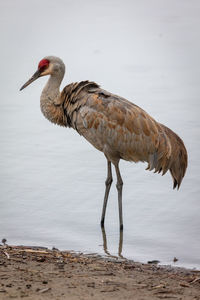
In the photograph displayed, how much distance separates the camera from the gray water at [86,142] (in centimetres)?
902

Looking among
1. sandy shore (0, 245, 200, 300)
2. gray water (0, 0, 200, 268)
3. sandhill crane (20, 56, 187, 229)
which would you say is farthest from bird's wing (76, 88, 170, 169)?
sandy shore (0, 245, 200, 300)

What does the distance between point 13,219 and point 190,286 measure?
2985mm

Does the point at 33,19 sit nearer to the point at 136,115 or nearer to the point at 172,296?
the point at 136,115

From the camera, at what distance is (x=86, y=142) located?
39.8 feet

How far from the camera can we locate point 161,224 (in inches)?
364

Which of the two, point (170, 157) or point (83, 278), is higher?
point (170, 157)

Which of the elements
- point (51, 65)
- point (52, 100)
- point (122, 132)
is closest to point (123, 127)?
point (122, 132)

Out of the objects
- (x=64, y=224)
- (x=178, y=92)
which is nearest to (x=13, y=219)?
(x=64, y=224)

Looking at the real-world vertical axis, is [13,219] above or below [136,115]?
below

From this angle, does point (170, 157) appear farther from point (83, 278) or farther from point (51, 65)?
point (83, 278)

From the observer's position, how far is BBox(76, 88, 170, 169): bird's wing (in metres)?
9.27

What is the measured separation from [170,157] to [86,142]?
303 centimetres

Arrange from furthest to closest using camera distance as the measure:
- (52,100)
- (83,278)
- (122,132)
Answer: (52,100) < (122,132) < (83,278)

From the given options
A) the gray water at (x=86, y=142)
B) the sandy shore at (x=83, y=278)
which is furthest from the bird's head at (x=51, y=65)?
the sandy shore at (x=83, y=278)
